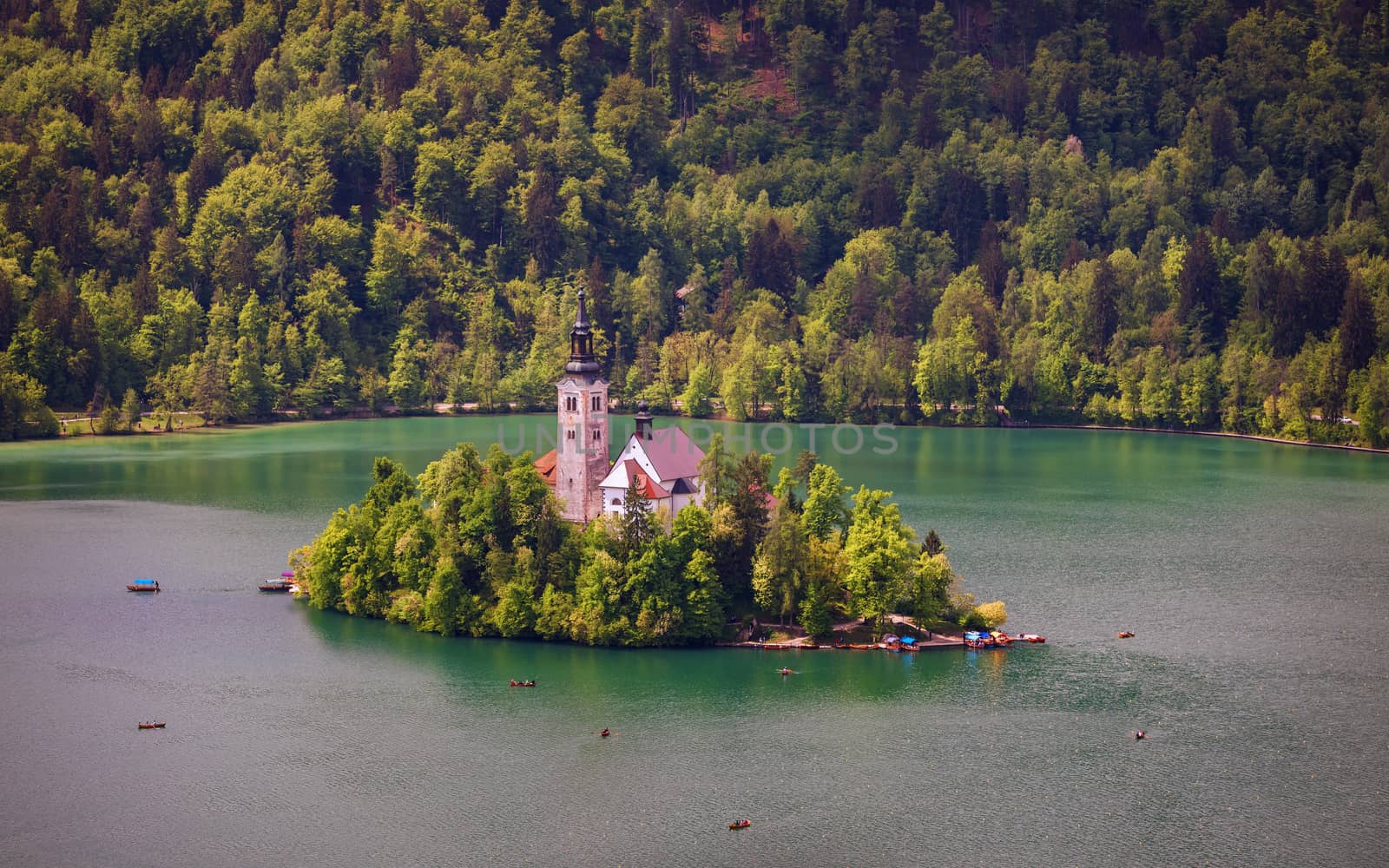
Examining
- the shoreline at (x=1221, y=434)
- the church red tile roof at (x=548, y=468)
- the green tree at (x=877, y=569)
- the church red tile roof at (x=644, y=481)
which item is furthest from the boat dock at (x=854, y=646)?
the shoreline at (x=1221, y=434)

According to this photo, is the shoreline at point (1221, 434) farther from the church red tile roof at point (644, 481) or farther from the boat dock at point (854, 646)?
the church red tile roof at point (644, 481)

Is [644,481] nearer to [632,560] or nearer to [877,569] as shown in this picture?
[632,560]

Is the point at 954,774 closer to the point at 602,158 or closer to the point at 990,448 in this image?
the point at 990,448

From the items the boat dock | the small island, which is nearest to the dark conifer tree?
the small island

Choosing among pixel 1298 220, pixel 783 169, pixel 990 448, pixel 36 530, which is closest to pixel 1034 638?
pixel 36 530

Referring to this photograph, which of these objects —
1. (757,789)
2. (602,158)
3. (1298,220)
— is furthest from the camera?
(602,158)

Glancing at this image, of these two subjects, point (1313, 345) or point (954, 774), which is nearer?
point (954, 774)

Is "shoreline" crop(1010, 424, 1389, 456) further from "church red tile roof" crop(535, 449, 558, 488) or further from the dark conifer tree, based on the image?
"church red tile roof" crop(535, 449, 558, 488)
